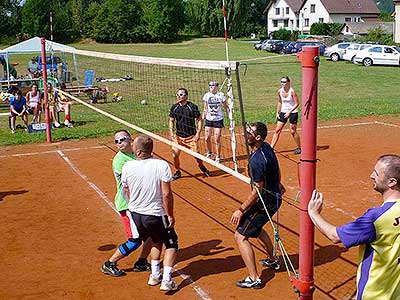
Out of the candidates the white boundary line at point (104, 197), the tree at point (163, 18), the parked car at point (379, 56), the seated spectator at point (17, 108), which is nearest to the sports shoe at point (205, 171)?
the white boundary line at point (104, 197)

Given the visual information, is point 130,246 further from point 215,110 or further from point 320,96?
point 320,96

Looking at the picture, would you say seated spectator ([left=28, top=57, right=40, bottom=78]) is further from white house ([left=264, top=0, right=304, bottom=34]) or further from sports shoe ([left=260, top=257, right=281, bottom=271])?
white house ([left=264, top=0, right=304, bottom=34])

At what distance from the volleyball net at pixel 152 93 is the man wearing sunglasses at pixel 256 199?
443mm

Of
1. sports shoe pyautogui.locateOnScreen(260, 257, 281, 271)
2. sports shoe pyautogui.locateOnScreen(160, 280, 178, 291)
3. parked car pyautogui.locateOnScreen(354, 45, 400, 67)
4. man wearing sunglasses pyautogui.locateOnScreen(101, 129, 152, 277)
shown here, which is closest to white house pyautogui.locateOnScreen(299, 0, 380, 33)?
parked car pyautogui.locateOnScreen(354, 45, 400, 67)

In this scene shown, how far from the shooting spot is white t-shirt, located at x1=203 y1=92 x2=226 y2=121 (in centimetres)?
1191

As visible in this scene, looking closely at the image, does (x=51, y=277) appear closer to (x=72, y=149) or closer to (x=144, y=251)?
(x=144, y=251)

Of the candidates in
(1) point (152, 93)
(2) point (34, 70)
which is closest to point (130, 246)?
(1) point (152, 93)

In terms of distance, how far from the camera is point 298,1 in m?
91.7

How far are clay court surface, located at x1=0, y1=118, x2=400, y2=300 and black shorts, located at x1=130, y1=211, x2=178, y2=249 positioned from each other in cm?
63

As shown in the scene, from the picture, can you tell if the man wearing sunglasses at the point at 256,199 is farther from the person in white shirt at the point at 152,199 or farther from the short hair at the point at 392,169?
the short hair at the point at 392,169

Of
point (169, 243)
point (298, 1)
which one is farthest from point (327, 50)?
point (298, 1)

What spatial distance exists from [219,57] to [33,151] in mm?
35339

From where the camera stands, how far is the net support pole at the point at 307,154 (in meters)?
4.58

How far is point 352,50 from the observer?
40.3 metres
